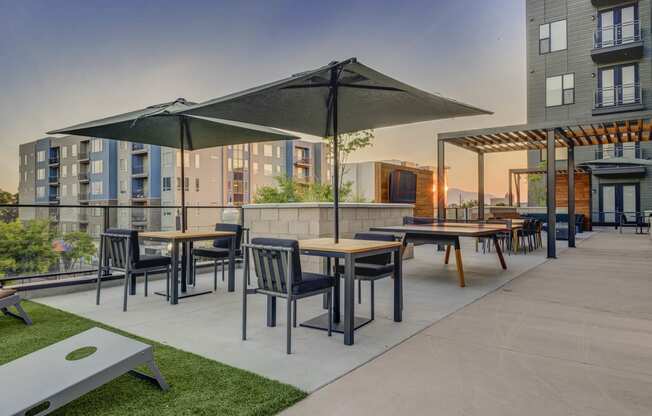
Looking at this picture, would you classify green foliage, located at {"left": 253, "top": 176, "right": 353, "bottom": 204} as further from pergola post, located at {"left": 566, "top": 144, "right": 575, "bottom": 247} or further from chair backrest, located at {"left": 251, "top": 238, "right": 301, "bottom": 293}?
chair backrest, located at {"left": 251, "top": 238, "right": 301, "bottom": 293}

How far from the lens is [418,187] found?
1384 cm

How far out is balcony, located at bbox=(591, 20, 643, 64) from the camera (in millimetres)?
16609

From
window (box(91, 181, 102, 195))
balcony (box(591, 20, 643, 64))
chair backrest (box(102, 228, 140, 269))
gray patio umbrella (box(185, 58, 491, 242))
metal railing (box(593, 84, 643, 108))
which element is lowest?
chair backrest (box(102, 228, 140, 269))

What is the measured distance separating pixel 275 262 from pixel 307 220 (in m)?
3.09

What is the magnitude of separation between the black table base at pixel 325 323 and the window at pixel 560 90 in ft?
63.5

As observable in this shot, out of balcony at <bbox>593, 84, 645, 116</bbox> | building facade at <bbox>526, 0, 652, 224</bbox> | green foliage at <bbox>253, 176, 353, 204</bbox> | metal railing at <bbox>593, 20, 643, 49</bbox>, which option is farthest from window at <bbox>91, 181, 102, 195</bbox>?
metal railing at <bbox>593, 20, 643, 49</bbox>

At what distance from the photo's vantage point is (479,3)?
11.4 m

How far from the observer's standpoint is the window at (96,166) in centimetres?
3666

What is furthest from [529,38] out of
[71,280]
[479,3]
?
[71,280]

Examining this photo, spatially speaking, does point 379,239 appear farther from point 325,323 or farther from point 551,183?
point 551,183

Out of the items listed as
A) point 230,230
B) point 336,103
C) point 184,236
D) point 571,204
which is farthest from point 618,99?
point 184,236

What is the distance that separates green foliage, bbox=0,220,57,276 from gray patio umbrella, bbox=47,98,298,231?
201cm

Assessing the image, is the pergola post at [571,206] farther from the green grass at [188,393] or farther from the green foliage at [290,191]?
the green grass at [188,393]

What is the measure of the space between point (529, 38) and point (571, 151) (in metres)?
12.1
